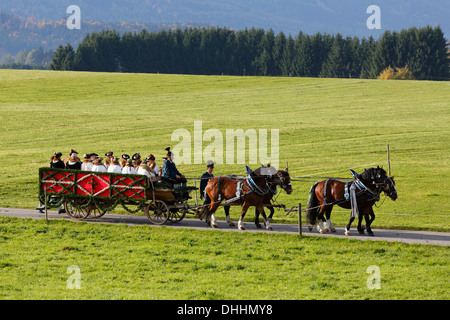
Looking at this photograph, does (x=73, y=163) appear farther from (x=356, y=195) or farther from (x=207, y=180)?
(x=356, y=195)

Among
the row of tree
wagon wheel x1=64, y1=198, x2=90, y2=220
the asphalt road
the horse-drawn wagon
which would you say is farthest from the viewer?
the row of tree

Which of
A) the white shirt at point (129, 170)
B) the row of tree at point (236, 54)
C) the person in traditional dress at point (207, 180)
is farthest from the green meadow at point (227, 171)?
the row of tree at point (236, 54)

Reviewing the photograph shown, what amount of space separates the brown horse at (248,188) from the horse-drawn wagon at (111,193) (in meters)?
0.82

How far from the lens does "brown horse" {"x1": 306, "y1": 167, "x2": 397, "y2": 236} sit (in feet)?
58.7

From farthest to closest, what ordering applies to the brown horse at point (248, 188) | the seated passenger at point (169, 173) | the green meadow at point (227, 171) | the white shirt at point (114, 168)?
the white shirt at point (114, 168)
the seated passenger at point (169, 173)
the brown horse at point (248, 188)
the green meadow at point (227, 171)

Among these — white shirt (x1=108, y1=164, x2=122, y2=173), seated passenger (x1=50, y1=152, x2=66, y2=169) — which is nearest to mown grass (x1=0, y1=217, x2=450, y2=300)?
white shirt (x1=108, y1=164, x2=122, y2=173)

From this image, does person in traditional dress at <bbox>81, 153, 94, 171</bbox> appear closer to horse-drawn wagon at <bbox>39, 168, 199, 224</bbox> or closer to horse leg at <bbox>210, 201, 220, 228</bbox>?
horse-drawn wagon at <bbox>39, 168, 199, 224</bbox>

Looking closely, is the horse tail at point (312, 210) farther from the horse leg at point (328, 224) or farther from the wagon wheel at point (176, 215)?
the wagon wheel at point (176, 215)

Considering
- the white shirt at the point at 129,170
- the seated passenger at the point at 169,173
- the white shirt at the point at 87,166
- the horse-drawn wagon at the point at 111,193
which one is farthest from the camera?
the white shirt at the point at 87,166

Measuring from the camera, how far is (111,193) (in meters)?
20.2

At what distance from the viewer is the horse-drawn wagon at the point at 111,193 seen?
65.4ft

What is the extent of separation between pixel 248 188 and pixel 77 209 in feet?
19.7

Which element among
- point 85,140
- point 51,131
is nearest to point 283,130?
point 85,140

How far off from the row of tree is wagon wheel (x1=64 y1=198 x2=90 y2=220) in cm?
8827
